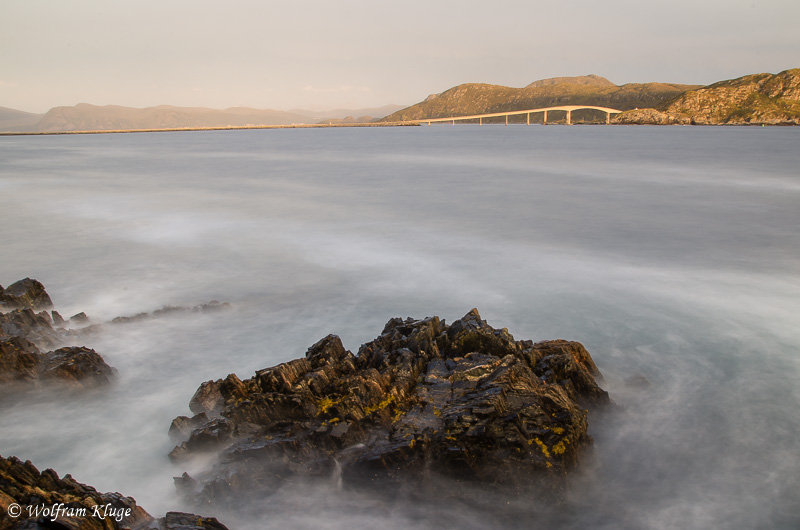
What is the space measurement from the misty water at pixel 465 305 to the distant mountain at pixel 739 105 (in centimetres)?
13079

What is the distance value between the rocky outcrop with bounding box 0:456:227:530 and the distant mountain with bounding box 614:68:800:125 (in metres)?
161

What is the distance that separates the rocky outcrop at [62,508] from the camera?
4.05 m

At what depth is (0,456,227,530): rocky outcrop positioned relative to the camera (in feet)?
13.3

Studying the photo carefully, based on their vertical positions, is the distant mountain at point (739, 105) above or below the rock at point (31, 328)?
above

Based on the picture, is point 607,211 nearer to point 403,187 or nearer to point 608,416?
point 403,187

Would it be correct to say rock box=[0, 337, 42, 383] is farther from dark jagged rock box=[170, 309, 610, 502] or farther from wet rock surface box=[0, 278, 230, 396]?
dark jagged rock box=[170, 309, 610, 502]

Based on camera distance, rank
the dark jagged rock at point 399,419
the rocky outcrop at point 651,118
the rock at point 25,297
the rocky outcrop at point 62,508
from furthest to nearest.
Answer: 1. the rocky outcrop at point 651,118
2. the rock at point 25,297
3. the dark jagged rock at point 399,419
4. the rocky outcrop at point 62,508

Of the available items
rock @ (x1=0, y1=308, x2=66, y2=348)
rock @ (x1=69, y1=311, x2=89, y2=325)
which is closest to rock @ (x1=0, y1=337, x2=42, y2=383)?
rock @ (x1=0, y1=308, x2=66, y2=348)

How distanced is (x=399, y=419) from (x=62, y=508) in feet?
10.8

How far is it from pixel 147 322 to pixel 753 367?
1062 cm

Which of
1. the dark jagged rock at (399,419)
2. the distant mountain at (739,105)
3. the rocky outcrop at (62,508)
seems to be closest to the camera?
the rocky outcrop at (62,508)

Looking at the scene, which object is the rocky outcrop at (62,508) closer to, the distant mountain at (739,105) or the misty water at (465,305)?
the misty water at (465,305)

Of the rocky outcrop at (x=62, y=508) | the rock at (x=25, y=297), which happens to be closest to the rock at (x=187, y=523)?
the rocky outcrop at (x=62, y=508)

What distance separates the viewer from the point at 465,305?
37.4 feet
